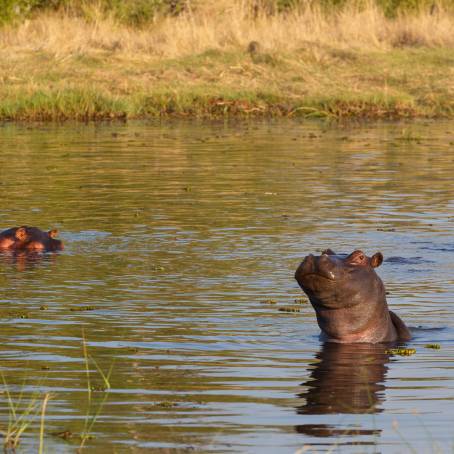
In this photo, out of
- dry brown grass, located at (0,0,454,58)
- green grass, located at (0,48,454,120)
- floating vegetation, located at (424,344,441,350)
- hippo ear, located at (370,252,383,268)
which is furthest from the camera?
dry brown grass, located at (0,0,454,58)

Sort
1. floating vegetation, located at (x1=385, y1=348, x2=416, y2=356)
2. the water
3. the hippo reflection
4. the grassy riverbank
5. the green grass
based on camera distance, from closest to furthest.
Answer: the water, the hippo reflection, floating vegetation, located at (x1=385, y1=348, x2=416, y2=356), the green grass, the grassy riverbank

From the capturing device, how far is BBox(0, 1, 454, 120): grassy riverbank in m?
29.1

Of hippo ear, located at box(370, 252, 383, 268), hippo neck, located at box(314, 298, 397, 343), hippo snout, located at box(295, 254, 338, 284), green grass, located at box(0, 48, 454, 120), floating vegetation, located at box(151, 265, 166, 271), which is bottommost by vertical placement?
green grass, located at box(0, 48, 454, 120)

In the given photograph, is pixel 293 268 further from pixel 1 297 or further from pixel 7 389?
pixel 7 389

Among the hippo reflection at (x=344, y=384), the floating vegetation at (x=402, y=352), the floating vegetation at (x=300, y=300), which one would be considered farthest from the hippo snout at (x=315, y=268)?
the floating vegetation at (x=300, y=300)

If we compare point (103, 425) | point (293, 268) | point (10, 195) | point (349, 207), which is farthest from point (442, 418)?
point (10, 195)

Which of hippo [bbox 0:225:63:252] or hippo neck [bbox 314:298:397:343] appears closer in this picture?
hippo neck [bbox 314:298:397:343]

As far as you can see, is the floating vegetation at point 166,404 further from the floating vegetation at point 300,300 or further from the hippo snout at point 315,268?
the floating vegetation at point 300,300

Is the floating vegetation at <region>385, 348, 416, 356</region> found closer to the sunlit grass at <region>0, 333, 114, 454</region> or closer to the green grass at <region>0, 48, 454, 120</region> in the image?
the sunlit grass at <region>0, 333, 114, 454</region>

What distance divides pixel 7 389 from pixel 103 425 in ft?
3.08

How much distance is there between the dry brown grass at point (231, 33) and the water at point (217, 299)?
10.3m

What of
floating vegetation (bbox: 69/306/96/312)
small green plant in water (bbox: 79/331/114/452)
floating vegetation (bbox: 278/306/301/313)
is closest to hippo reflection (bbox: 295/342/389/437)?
small green plant in water (bbox: 79/331/114/452)

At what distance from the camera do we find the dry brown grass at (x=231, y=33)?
32.5 meters

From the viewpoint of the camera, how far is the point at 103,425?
651cm
